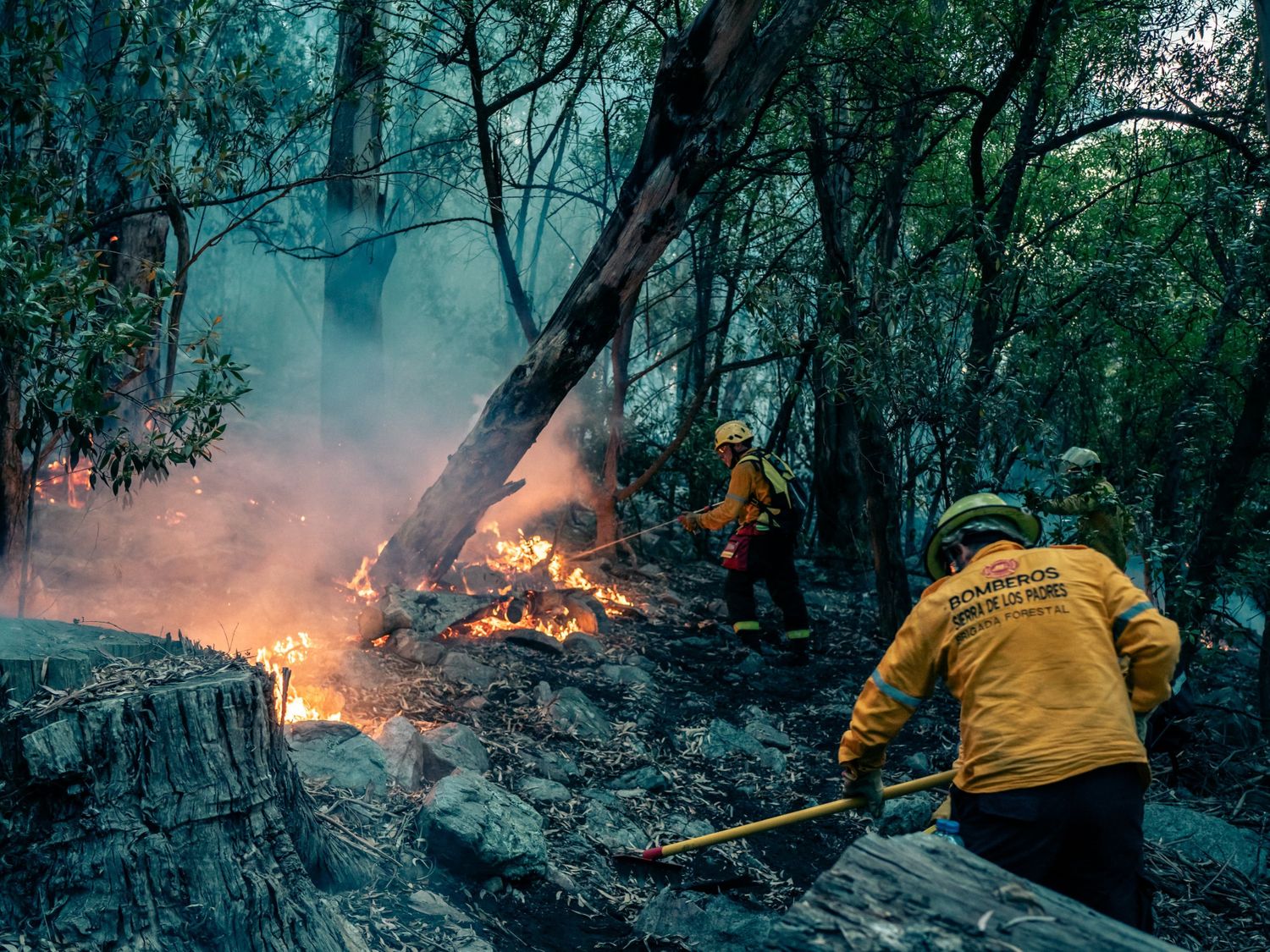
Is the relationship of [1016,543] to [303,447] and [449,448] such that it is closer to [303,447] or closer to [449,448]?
[303,447]

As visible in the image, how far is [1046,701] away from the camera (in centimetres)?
298

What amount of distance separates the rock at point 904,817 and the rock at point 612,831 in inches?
49.9

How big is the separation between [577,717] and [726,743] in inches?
38.5

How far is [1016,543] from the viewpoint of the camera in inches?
133

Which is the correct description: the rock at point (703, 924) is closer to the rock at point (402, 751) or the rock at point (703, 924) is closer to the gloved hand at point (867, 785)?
the gloved hand at point (867, 785)

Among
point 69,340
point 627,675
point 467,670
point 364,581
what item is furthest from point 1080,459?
point 69,340

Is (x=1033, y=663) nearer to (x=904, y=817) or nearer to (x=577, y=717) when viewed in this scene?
(x=904, y=817)

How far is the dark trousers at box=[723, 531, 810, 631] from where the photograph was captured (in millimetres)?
8562

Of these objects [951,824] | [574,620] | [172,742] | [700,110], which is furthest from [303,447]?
[951,824]

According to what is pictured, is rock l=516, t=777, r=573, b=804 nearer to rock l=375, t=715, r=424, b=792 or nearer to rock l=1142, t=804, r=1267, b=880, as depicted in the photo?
rock l=375, t=715, r=424, b=792

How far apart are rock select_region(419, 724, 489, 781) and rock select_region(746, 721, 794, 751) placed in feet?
6.56

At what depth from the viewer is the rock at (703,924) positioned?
3.70 m

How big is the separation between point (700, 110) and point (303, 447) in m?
7.89

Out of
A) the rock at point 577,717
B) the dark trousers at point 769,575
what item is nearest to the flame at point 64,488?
the rock at point 577,717
